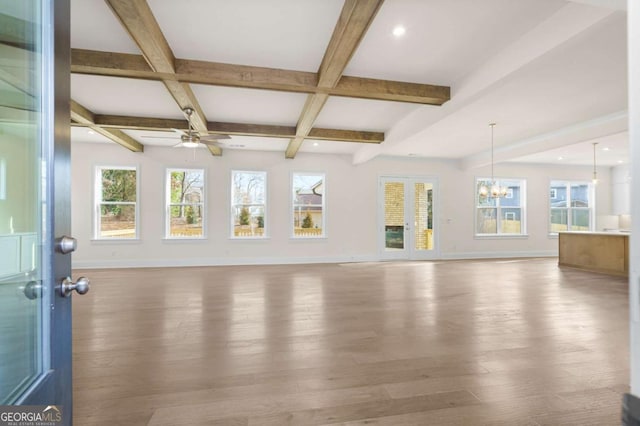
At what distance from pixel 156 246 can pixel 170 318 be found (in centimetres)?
422

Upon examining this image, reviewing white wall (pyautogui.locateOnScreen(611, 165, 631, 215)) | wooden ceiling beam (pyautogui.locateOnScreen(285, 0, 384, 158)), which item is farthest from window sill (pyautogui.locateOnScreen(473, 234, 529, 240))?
wooden ceiling beam (pyautogui.locateOnScreen(285, 0, 384, 158))

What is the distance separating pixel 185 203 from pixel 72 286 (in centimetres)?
650

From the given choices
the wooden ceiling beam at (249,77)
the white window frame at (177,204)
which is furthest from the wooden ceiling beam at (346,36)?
the white window frame at (177,204)

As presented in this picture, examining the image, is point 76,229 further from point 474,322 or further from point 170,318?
point 474,322

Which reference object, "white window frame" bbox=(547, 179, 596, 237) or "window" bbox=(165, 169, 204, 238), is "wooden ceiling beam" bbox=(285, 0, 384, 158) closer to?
"window" bbox=(165, 169, 204, 238)

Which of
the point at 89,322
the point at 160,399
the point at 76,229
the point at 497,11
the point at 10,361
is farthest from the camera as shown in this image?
the point at 76,229

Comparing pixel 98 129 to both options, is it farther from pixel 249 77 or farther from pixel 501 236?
pixel 501 236

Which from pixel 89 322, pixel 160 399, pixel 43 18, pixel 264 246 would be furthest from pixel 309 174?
pixel 43 18

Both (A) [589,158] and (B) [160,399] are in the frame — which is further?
(A) [589,158]

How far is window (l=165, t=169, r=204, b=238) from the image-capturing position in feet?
22.7

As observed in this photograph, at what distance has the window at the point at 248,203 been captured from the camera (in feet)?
23.6

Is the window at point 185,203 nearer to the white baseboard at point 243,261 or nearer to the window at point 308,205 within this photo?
the white baseboard at point 243,261

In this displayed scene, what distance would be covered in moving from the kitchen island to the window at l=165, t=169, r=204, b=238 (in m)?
8.56

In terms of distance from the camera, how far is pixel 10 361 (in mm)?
862
